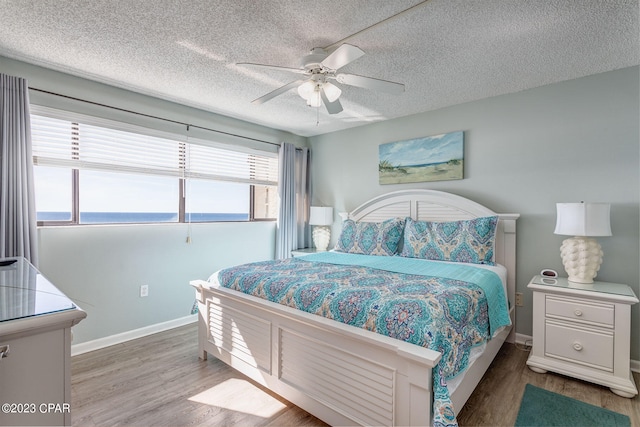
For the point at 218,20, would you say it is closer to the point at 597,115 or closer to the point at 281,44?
the point at 281,44

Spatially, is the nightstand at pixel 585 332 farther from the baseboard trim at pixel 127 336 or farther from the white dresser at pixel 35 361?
the baseboard trim at pixel 127 336

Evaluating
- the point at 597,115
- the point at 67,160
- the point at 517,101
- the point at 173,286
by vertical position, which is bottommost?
the point at 173,286

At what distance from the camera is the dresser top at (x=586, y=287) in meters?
2.19

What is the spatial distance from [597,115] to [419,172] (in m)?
1.61

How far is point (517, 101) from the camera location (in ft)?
10.0

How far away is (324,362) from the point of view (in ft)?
5.91

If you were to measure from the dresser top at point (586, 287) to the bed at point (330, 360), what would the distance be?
34 cm

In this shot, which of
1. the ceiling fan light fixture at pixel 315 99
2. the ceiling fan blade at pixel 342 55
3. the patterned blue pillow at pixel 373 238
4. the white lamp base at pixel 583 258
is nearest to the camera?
the ceiling fan blade at pixel 342 55

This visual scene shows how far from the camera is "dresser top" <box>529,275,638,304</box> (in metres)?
2.19

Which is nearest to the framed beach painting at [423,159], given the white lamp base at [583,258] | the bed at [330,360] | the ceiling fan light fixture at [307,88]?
the bed at [330,360]

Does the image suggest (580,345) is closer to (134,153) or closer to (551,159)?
(551,159)

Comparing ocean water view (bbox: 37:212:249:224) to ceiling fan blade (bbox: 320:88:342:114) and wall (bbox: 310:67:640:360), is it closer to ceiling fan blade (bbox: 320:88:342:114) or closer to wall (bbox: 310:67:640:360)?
ceiling fan blade (bbox: 320:88:342:114)

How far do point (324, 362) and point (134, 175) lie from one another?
272cm

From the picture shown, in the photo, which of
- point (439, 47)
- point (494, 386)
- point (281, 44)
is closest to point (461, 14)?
point (439, 47)
